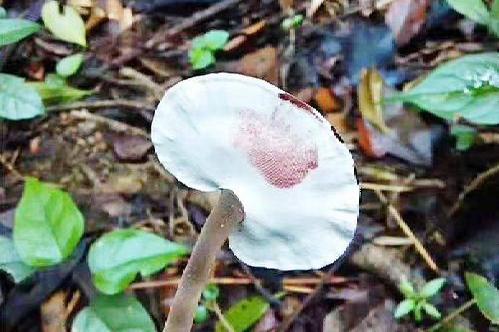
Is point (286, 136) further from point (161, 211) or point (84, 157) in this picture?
point (84, 157)

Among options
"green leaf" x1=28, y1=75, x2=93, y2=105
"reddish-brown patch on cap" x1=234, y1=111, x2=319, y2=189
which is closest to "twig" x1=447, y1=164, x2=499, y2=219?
"reddish-brown patch on cap" x1=234, y1=111, x2=319, y2=189

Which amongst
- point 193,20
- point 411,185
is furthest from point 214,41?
point 411,185

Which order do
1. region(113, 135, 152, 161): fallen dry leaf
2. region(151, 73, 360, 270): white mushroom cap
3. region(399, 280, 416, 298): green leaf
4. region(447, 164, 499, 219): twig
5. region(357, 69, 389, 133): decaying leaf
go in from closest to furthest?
1. region(151, 73, 360, 270): white mushroom cap
2. region(399, 280, 416, 298): green leaf
3. region(447, 164, 499, 219): twig
4. region(357, 69, 389, 133): decaying leaf
5. region(113, 135, 152, 161): fallen dry leaf

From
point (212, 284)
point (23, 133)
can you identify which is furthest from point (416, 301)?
point (23, 133)

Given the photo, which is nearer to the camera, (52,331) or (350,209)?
(350,209)

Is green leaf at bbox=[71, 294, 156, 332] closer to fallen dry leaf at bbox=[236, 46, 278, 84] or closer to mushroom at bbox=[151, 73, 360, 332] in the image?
mushroom at bbox=[151, 73, 360, 332]

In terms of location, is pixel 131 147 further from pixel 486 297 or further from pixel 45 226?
pixel 486 297
